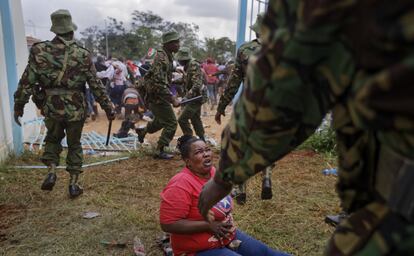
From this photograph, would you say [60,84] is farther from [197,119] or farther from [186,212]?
[197,119]

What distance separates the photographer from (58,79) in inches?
139

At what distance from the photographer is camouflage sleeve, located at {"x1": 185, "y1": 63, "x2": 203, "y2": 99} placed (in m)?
5.50

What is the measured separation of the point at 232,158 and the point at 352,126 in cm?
28

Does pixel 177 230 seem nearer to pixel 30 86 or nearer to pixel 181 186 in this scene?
pixel 181 186

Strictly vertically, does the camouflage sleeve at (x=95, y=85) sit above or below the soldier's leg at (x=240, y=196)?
above

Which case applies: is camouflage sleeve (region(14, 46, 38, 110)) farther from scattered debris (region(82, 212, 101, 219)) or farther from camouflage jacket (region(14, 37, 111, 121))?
scattered debris (region(82, 212, 101, 219))

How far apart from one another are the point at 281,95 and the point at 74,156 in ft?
11.6

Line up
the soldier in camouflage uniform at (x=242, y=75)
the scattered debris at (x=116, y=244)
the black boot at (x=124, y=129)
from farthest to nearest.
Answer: the black boot at (x=124, y=129) < the soldier in camouflage uniform at (x=242, y=75) < the scattered debris at (x=116, y=244)

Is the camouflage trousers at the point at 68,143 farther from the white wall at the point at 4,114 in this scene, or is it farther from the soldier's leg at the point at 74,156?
the white wall at the point at 4,114

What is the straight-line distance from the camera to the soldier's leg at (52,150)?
381 cm

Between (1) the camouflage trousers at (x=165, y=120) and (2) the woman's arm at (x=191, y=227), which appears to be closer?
Answer: (2) the woman's arm at (x=191, y=227)

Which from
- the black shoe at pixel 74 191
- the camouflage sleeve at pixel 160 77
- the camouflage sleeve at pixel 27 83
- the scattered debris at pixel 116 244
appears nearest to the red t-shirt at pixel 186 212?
the scattered debris at pixel 116 244

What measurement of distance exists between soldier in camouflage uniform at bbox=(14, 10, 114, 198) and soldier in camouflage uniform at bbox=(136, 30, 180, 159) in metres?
1.35

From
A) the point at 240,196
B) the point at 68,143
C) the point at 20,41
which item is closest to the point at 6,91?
the point at 20,41
